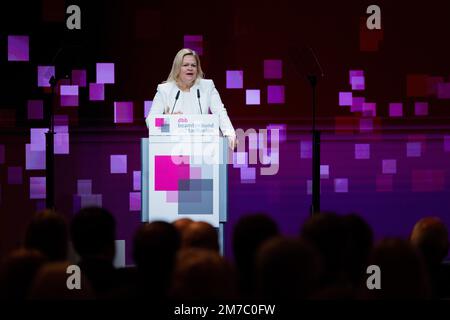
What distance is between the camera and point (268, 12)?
18.8 ft

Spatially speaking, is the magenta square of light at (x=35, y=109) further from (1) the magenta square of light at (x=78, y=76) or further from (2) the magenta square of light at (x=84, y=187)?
(2) the magenta square of light at (x=84, y=187)

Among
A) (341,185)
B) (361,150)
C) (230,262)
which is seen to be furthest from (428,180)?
(230,262)

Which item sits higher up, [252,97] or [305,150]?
[252,97]

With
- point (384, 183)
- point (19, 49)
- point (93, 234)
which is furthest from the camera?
point (384, 183)

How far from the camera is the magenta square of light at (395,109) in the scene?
230 inches

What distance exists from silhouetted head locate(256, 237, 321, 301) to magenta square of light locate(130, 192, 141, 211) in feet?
13.3

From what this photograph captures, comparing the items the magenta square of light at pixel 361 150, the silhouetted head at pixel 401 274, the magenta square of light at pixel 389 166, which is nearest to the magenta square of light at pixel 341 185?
the magenta square of light at pixel 361 150

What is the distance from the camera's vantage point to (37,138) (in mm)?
5645

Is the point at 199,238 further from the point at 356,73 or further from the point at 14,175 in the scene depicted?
the point at 356,73

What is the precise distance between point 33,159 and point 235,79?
161 cm

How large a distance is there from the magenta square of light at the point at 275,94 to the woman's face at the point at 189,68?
5.12ft
